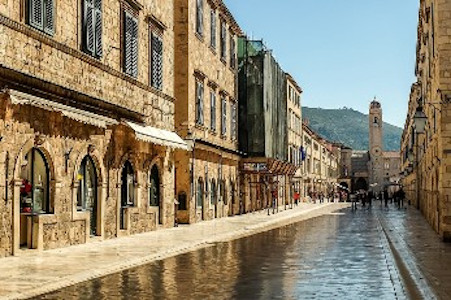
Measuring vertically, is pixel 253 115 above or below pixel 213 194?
above

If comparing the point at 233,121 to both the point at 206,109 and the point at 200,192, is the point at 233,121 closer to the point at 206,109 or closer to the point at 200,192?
the point at 206,109

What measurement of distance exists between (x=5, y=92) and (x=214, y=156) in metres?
23.0

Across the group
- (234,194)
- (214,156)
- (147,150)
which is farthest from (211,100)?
(147,150)

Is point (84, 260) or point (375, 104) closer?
point (84, 260)

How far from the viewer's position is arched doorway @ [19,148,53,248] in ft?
55.9

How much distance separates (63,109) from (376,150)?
12938 cm

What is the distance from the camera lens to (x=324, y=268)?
1430cm

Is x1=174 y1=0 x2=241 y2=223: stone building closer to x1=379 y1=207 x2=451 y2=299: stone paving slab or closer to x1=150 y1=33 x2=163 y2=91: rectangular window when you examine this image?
x1=150 y1=33 x2=163 y2=91: rectangular window

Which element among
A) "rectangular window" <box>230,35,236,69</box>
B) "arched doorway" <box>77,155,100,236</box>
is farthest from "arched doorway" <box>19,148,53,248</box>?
"rectangular window" <box>230,35,236,69</box>

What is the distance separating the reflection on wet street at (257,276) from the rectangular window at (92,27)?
646 cm

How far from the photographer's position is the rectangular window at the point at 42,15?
16.5 m

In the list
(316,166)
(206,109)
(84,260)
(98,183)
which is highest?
(206,109)

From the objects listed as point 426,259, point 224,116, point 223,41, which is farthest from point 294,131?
point 426,259

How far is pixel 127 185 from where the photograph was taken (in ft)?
78.9
